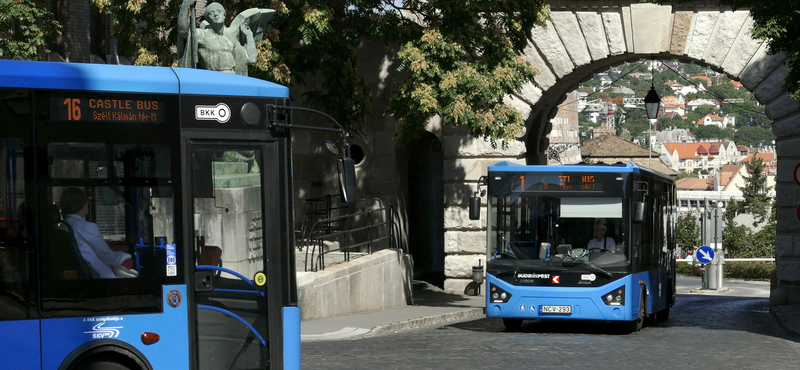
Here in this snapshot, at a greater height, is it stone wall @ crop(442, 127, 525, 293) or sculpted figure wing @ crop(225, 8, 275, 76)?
sculpted figure wing @ crop(225, 8, 275, 76)

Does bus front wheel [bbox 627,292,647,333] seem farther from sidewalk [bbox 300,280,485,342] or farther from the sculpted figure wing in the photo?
the sculpted figure wing

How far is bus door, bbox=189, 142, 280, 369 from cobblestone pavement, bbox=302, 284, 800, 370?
292 centimetres

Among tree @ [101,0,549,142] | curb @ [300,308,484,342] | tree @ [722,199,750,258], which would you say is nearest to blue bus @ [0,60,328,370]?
curb @ [300,308,484,342]

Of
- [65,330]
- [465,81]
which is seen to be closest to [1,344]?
[65,330]

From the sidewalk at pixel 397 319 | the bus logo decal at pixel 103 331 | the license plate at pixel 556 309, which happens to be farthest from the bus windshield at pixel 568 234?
the bus logo decal at pixel 103 331

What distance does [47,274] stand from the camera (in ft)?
23.5

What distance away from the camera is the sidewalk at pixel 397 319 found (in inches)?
568

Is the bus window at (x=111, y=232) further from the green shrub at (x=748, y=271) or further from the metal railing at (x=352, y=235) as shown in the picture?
the green shrub at (x=748, y=271)

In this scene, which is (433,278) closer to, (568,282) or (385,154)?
(385,154)

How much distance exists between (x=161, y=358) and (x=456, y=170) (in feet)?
52.2

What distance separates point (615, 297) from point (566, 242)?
40.7 inches

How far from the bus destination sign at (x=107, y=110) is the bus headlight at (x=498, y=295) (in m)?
8.40

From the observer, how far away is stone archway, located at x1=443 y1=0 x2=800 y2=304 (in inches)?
842

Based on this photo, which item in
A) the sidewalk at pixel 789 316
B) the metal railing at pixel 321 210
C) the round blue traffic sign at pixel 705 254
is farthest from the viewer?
the round blue traffic sign at pixel 705 254
